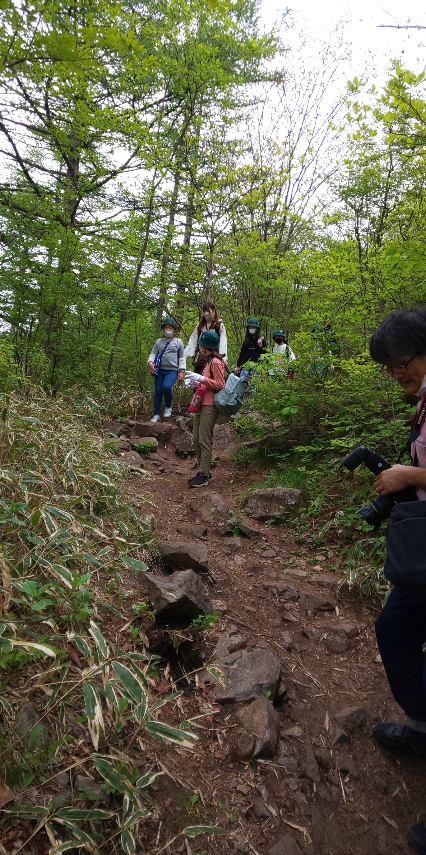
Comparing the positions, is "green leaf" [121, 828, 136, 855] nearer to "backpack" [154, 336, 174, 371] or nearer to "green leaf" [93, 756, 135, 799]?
"green leaf" [93, 756, 135, 799]

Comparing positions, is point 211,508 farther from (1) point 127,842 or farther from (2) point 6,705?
(1) point 127,842

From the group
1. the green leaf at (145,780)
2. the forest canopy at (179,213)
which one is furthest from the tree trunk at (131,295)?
the green leaf at (145,780)

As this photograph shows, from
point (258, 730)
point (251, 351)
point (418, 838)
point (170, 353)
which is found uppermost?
point (251, 351)

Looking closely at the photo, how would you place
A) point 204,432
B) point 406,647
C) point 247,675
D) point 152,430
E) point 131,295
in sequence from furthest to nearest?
point 131,295 → point 152,430 → point 204,432 → point 247,675 → point 406,647

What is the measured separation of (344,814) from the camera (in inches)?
71.8

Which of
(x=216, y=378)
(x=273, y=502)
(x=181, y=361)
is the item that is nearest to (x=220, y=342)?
(x=216, y=378)

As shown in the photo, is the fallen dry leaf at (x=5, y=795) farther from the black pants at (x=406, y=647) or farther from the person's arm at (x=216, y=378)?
the person's arm at (x=216, y=378)

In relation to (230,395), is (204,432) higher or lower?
lower

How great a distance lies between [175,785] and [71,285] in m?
6.67

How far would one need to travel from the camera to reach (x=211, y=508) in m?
4.78

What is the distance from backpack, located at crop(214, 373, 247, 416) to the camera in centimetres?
557

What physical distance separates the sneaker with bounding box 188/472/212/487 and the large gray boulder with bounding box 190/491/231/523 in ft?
2.44

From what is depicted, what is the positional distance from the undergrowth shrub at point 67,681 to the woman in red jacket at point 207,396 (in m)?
3.01

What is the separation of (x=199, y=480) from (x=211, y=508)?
44.1 inches
